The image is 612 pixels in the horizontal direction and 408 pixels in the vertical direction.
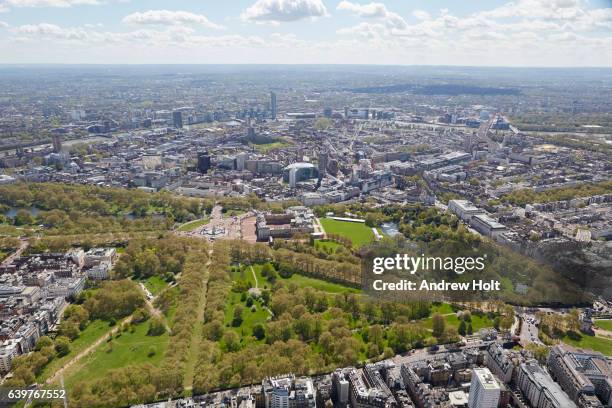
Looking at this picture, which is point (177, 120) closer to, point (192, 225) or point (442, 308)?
point (192, 225)

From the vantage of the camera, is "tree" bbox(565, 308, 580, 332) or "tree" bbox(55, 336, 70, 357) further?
"tree" bbox(565, 308, 580, 332)

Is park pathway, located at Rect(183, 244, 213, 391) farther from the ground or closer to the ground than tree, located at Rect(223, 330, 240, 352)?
closer to the ground

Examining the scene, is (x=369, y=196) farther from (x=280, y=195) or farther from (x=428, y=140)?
(x=428, y=140)

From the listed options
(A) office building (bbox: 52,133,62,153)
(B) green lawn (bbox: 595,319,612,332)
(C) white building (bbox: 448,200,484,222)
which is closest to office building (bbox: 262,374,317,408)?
(B) green lawn (bbox: 595,319,612,332)

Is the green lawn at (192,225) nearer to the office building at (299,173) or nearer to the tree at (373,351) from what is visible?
the office building at (299,173)

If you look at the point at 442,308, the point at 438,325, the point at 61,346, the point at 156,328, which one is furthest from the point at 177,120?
the point at 438,325

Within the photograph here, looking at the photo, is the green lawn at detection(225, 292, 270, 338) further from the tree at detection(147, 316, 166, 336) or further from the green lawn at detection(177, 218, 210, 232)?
the green lawn at detection(177, 218, 210, 232)

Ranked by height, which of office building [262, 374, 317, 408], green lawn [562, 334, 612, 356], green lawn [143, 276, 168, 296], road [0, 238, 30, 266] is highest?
office building [262, 374, 317, 408]
